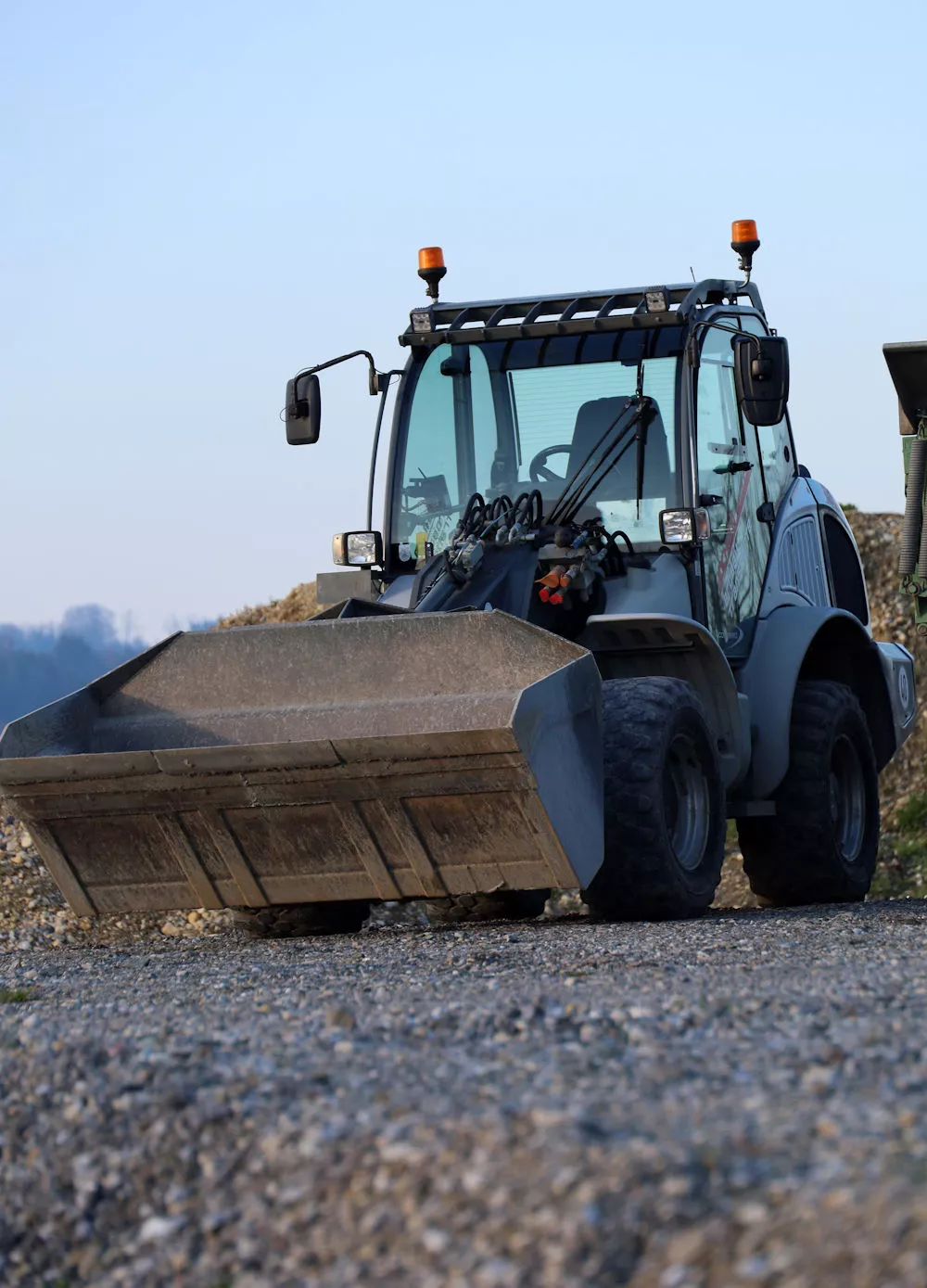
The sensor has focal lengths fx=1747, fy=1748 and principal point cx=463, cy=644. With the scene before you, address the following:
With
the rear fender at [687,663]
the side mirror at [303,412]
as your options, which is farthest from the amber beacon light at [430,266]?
the rear fender at [687,663]

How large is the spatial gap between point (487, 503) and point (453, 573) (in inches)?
38.9

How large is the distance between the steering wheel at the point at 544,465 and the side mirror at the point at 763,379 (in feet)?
3.64

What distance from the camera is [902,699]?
1144 centimetres

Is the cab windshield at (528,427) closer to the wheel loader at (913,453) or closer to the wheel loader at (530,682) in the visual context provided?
the wheel loader at (530,682)

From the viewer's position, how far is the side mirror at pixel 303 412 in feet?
29.8

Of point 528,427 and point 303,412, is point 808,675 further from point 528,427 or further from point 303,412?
point 303,412

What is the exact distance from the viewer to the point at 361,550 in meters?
9.34

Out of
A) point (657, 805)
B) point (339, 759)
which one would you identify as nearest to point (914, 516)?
point (657, 805)

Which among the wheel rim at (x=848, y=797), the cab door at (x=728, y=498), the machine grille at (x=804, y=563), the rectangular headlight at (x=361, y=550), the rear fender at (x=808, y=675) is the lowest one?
the wheel rim at (x=848, y=797)

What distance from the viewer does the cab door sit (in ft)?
29.8

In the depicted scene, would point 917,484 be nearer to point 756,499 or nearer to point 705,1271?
point 756,499

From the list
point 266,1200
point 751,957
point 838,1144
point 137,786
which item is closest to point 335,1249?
point 266,1200

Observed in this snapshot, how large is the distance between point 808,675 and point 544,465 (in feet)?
7.77

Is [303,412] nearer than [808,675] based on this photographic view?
Yes
